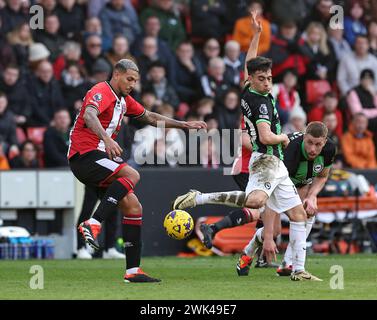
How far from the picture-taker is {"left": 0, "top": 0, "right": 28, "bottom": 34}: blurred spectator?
1966cm

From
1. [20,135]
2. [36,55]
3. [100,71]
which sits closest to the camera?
[20,135]

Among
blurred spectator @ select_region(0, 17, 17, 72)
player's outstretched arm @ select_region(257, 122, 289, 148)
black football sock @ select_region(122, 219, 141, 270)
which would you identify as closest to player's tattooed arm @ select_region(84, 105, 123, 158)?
black football sock @ select_region(122, 219, 141, 270)

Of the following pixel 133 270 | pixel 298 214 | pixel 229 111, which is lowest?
pixel 133 270

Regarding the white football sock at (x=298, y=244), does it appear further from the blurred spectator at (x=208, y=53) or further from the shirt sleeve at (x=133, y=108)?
the blurred spectator at (x=208, y=53)

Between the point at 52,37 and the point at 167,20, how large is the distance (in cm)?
248

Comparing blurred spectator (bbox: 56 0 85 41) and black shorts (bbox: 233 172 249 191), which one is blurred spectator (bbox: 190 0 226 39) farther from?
black shorts (bbox: 233 172 249 191)

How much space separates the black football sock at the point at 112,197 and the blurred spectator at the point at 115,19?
952 centimetres

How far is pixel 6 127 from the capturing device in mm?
18250

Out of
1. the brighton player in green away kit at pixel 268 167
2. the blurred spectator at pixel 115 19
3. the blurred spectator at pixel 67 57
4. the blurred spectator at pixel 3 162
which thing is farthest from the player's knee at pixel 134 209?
the blurred spectator at pixel 115 19

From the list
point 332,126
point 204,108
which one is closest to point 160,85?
point 204,108

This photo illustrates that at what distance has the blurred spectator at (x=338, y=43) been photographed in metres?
22.5

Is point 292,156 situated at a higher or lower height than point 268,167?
higher

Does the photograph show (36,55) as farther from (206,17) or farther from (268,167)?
(268,167)

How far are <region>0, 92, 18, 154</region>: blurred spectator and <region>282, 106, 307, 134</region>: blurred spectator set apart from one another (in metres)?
4.62
